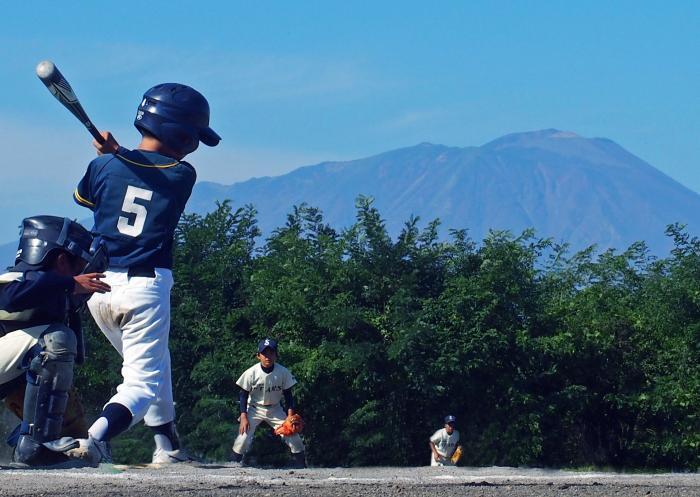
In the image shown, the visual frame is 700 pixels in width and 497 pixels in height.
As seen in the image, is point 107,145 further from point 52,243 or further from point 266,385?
point 266,385

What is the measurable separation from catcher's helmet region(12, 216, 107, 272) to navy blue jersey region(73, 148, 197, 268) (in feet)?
0.42

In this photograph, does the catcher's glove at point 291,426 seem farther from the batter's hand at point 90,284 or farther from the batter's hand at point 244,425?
the batter's hand at point 90,284

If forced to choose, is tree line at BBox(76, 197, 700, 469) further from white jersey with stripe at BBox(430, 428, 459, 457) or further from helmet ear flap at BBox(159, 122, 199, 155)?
helmet ear flap at BBox(159, 122, 199, 155)

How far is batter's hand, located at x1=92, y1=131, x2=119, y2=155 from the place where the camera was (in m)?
7.56

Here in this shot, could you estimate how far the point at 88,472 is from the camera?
8.30m

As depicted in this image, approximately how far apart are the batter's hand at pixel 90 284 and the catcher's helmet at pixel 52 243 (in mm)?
176

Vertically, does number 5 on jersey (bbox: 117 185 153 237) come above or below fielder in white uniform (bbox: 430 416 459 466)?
above

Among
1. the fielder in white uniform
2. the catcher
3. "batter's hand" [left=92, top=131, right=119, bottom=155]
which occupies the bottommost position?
the fielder in white uniform

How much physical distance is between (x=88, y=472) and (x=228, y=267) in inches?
321

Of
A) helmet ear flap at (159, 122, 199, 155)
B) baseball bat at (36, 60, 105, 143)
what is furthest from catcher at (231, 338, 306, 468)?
baseball bat at (36, 60, 105, 143)

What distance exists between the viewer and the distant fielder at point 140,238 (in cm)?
738

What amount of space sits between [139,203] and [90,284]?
2.16ft

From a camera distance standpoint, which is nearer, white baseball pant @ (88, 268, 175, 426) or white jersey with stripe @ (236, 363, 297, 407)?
white baseball pant @ (88, 268, 175, 426)

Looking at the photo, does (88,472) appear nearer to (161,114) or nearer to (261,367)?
(161,114)
